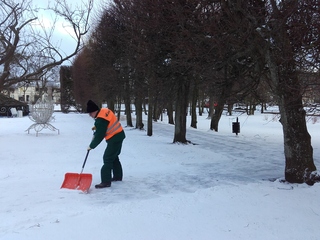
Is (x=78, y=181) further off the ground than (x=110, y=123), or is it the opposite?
(x=110, y=123)

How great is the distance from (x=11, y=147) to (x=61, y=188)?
603 centimetres

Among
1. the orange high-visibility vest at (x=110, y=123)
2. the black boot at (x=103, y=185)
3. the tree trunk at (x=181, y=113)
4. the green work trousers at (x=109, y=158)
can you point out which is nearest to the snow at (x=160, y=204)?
the black boot at (x=103, y=185)

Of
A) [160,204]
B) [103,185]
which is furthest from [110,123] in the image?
[160,204]

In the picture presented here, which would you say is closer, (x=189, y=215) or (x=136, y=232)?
(x=136, y=232)

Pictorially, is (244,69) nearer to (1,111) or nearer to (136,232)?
(136,232)

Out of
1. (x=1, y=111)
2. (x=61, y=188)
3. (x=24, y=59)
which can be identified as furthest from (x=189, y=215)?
(x=1, y=111)

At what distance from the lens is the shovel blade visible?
5.62m

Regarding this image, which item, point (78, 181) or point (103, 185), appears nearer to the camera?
point (78, 181)

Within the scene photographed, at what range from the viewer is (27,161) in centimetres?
856

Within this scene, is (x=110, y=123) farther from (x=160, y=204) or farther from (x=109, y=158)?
(x=160, y=204)

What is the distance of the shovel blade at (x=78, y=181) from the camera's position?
5621mm

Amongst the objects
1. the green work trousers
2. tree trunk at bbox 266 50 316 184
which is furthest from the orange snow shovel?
tree trunk at bbox 266 50 316 184

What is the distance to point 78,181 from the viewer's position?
18.7 feet

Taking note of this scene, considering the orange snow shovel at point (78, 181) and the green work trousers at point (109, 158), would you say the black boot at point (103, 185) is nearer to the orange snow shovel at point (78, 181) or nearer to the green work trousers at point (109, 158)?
the green work trousers at point (109, 158)
